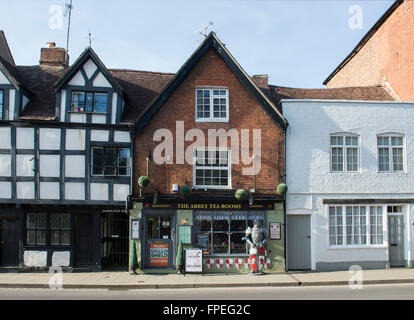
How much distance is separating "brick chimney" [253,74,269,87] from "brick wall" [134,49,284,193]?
8.37ft

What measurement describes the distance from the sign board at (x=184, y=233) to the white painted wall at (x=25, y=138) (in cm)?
660

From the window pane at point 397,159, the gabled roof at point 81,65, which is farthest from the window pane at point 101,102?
the window pane at point 397,159

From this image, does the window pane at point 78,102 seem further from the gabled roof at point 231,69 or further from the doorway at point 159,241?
the doorway at point 159,241

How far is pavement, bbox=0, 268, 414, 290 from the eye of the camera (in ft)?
39.0

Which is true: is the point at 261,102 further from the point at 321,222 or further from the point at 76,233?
the point at 76,233

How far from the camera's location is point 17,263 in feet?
45.9

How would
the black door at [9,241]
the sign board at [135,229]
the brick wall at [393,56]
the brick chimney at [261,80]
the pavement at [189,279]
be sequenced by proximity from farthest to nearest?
the brick chimney at [261,80] < the brick wall at [393,56] < the black door at [9,241] < the sign board at [135,229] < the pavement at [189,279]

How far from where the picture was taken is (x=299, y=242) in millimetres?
14484

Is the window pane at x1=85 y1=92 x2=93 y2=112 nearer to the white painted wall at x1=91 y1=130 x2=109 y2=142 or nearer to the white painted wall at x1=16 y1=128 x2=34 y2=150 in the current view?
the white painted wall at x1=91 y1=130 x2=109 y2=142

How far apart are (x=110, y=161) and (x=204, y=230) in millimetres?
4619

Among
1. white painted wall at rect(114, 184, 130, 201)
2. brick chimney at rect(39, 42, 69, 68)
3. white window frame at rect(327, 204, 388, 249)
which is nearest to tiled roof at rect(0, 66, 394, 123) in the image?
brick chimney at rect(39, 42, 69, 68)

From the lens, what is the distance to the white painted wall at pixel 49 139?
1388cm

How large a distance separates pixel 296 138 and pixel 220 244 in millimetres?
5327

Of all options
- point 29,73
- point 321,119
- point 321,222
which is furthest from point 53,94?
point 321,222
